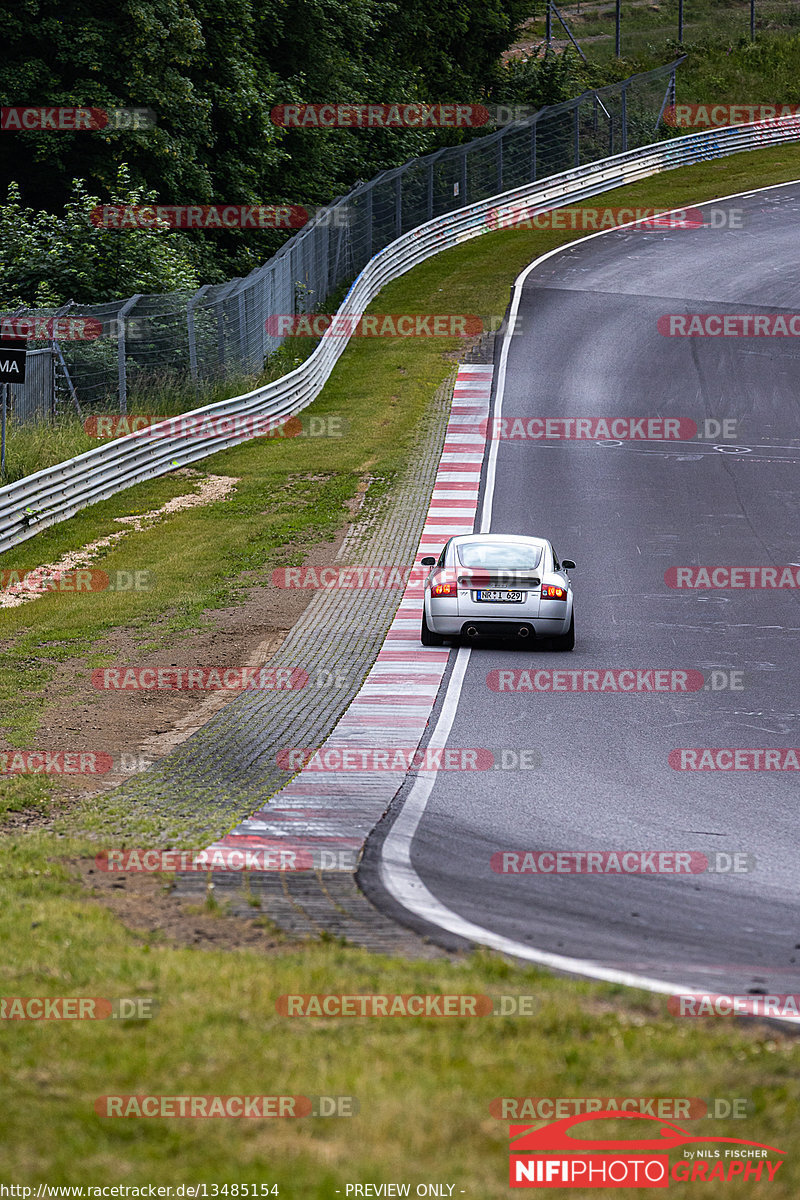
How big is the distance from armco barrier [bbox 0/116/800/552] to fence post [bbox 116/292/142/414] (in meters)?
0.96

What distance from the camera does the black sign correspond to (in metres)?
19.2

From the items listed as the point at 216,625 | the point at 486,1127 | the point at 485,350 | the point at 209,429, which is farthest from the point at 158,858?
the point at 485,350

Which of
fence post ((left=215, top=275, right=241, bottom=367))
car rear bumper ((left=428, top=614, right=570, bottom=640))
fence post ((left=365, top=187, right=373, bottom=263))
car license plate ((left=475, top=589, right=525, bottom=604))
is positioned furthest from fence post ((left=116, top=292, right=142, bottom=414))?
fence post ((left=365, top=187, right=373, bottom=263))

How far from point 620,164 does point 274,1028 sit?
5081cm

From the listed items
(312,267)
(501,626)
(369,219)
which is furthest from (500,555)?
(369,219)

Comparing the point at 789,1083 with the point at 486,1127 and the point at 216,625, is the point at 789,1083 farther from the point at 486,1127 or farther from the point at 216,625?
the point at 216,625

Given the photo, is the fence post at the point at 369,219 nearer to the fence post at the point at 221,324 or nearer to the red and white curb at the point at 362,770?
the fence post at the point at 221,324

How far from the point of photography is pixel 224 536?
22250 millimetres

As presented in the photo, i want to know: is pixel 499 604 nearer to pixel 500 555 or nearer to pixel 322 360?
pixel 500 555

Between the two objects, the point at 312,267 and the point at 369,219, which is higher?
the point at 369,219

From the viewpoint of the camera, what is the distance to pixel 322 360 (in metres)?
34.2

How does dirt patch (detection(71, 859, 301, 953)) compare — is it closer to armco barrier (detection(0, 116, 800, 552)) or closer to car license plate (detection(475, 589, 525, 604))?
car license plate (detection(475, 589, 525, 604))

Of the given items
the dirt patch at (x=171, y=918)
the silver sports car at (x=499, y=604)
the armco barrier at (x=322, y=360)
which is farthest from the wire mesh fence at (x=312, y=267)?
the dirt patch at (x=171, y=918)

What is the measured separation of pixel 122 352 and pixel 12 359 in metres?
6.79
